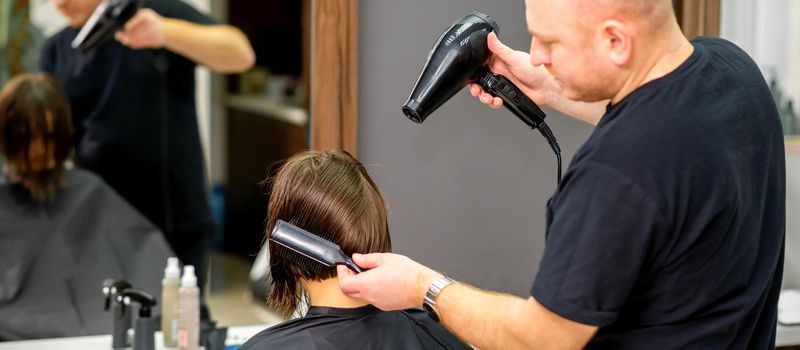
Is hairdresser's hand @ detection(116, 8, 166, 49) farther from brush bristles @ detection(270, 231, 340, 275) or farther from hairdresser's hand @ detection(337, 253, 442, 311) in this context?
hairdresser's hand @ detection(337, 253, 442, 311)

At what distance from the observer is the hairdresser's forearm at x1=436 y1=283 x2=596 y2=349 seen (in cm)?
144

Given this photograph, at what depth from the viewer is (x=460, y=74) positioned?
6.23 feet

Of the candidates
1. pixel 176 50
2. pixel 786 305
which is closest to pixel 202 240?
pixel 176 50

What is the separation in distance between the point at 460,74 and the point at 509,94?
4.3 inches

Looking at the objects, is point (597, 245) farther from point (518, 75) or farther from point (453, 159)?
point (453, 159)

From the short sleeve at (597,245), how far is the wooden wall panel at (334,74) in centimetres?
105

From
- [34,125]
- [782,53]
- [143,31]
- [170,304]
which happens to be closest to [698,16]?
[782,53]

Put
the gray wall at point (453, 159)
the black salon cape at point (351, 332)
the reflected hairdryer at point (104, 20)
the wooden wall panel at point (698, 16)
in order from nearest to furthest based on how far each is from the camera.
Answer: the black salon cape at point (351, 332), the reflected hairdryer at point (104, 20), the gray wall at point (453, 159), the wooden wall panel at point (698, 16)

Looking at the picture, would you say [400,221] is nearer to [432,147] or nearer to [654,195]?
[432,147]

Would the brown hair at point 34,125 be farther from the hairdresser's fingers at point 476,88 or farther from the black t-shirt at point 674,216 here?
the black t-shirt at point 674,216

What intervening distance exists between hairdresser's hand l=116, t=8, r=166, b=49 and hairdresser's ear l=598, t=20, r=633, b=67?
4.34ft

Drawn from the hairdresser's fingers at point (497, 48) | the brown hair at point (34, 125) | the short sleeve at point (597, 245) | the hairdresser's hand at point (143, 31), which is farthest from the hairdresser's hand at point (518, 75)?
the brown hair at point (34, 125)

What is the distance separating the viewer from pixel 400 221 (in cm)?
251

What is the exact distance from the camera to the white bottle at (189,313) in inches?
87.0
